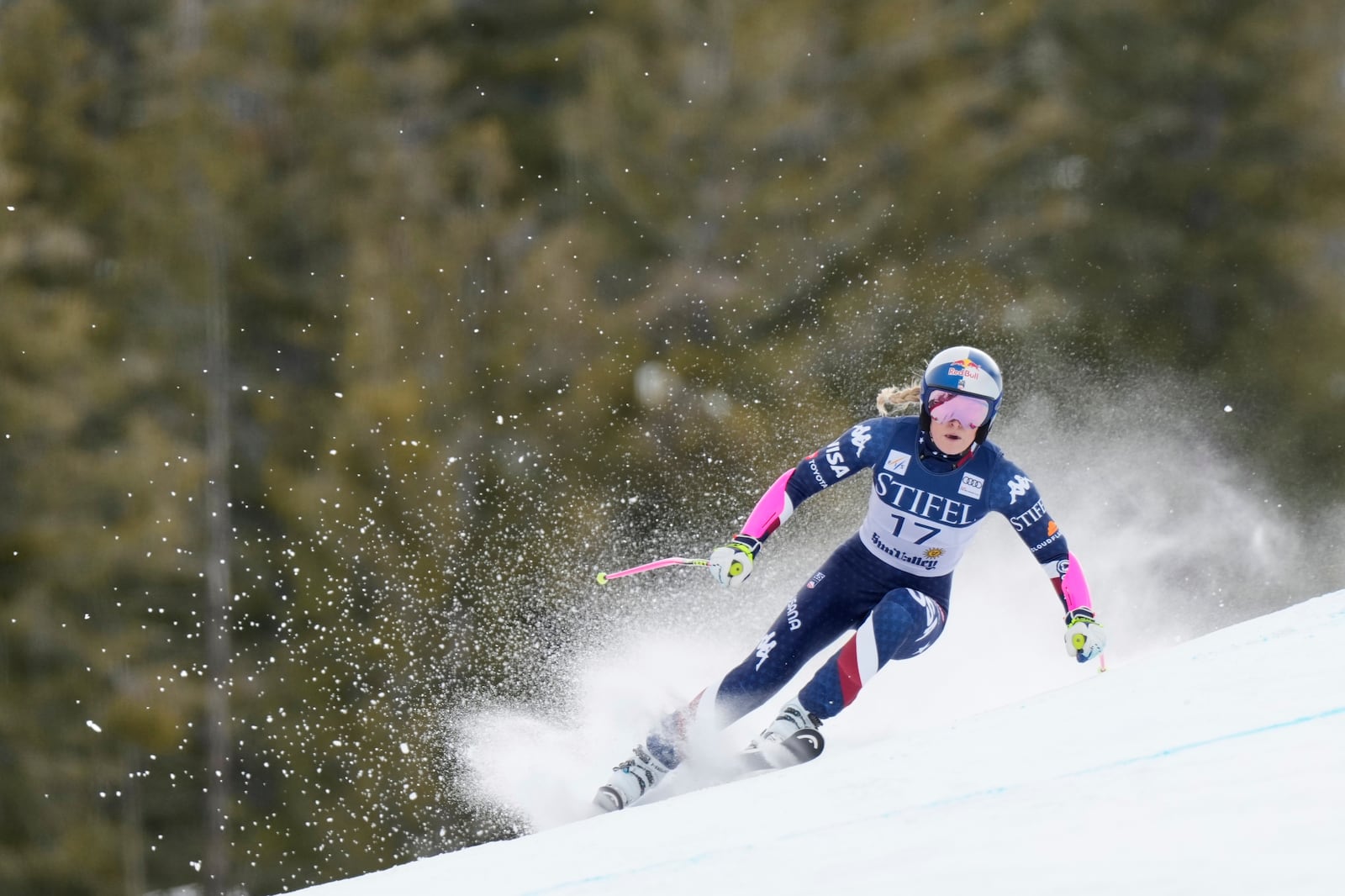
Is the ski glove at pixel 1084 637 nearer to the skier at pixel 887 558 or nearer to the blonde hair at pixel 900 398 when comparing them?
the skier at pixel 887 558

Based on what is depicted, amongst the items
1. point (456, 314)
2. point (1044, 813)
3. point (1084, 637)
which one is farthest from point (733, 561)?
point (456, 314)

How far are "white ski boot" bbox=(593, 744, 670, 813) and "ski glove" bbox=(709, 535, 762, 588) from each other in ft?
2.60

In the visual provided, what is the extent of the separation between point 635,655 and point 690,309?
5657 mm

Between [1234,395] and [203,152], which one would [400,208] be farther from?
[1234,395]

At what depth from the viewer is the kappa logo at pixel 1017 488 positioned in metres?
5.19

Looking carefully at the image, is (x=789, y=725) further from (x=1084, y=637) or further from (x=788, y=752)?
(x=1084, y=637)

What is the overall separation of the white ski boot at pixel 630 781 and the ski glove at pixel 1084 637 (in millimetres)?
1580

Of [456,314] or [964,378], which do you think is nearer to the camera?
[964,378]

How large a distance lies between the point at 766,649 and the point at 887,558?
0.59 metres

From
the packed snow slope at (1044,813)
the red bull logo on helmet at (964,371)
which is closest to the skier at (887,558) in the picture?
the red bull logo on helmet at (964,371)

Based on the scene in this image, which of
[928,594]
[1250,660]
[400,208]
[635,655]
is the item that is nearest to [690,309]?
[400,208]

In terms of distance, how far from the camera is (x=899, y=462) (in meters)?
5.27

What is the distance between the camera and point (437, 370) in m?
12.5

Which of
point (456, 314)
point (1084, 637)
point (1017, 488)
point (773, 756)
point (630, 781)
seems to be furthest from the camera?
point (456, 314)
